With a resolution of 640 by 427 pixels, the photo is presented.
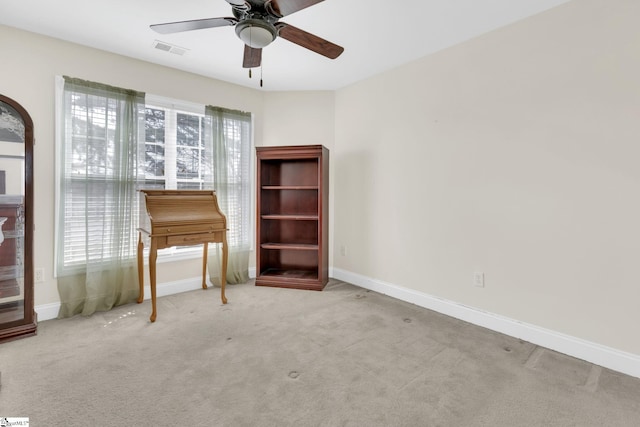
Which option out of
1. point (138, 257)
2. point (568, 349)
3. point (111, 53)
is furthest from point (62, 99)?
point (568, 349)

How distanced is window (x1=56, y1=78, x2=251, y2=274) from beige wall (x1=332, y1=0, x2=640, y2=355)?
2.20m

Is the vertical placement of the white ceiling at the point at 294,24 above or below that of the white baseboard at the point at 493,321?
above

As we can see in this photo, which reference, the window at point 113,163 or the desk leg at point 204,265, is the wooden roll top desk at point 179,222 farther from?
the desk leg at point 204,265

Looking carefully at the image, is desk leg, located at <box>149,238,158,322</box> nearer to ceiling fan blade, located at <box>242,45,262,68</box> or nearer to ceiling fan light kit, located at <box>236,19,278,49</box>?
ceiling fan blade, located at <box>242,45,262,68</box>

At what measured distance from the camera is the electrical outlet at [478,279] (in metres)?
2.64

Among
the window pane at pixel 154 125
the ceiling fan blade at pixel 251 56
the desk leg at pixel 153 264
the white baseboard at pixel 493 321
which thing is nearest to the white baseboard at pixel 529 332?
the white baseboard at pixel 493 321

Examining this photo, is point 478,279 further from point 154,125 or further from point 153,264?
point 154,125

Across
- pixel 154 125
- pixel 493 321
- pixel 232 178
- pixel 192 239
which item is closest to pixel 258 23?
pixel 192 239

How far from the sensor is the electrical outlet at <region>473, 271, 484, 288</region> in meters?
2.64

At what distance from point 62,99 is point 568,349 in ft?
15.1

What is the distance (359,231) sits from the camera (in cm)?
378

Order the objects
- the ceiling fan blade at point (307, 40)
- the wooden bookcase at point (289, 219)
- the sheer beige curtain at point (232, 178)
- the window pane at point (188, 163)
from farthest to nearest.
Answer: the wooden bookcase at point (289, 219) → the sheer beige curtain at point (232, 178) → the window pane at point (188, 163) → the ceiling fan blade at point (307, 40)

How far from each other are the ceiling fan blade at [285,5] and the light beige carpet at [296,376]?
84.1 inches

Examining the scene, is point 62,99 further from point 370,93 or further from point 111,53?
point 370,93
